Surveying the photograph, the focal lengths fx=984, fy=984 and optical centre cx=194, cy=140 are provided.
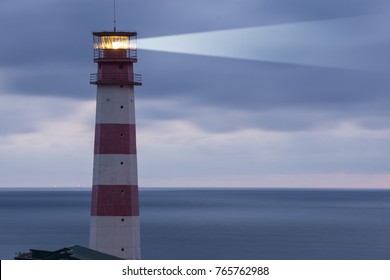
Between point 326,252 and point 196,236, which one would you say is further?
point 196,236

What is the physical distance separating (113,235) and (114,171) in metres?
2.24

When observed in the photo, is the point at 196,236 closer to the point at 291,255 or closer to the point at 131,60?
the point at 291,255

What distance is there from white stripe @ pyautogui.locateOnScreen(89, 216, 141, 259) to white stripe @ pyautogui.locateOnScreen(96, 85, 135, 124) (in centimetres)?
345

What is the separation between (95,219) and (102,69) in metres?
5.31

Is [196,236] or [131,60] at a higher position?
[196,236]

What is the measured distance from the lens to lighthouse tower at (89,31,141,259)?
113 ft

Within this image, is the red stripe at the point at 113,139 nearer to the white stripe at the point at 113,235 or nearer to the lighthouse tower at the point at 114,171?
the lighthouse tower at the point at 114,171

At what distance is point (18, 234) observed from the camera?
11462cm

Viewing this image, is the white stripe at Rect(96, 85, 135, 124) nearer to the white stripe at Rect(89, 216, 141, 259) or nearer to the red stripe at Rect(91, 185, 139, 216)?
the red stripe at Rect(91, 185, 139, 216)

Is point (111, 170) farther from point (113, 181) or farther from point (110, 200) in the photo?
point (110, 200)

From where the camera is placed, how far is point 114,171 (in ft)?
113

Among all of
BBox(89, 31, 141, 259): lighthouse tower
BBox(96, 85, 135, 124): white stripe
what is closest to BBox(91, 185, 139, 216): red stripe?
BBox(89, 31, 141, 259): lighthouse tower
